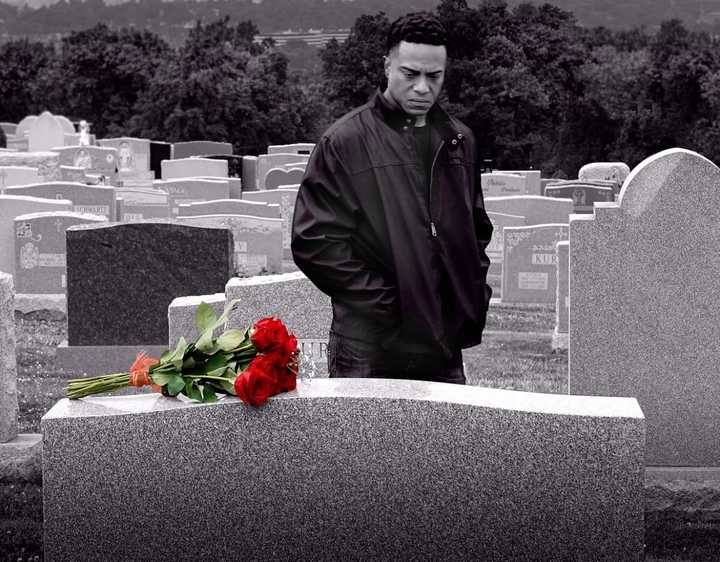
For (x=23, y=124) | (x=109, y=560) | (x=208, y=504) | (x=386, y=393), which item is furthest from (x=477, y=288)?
(x=23, y=124)

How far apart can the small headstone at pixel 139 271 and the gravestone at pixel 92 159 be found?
59.8 ft

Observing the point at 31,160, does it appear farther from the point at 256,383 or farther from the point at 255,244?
the point at 256,383

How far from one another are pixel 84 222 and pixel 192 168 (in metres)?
14.3

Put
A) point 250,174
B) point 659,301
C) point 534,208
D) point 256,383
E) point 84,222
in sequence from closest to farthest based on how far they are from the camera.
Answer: point 256,383
point 659,301
point 84,222
point 534,208
point 250,174

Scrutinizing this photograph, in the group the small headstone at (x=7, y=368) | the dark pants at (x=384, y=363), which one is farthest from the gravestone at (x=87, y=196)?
the dark pants at (x=384, y=363)

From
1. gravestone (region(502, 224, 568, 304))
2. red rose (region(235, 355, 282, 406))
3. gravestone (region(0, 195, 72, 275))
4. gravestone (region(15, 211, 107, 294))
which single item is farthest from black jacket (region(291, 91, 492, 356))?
gravestone (region(502, 224, 568, 304))

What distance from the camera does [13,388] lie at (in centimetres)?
821

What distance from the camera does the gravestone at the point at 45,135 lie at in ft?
129

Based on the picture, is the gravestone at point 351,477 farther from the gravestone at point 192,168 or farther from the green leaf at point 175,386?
the gravestone at point 192,168

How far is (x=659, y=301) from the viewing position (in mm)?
7922

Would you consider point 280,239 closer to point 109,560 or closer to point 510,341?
point 510,341

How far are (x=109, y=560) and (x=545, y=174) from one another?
34.3 metres

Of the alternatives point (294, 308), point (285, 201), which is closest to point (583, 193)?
point (285, 201)

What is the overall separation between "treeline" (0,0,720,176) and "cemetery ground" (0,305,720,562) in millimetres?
23166
